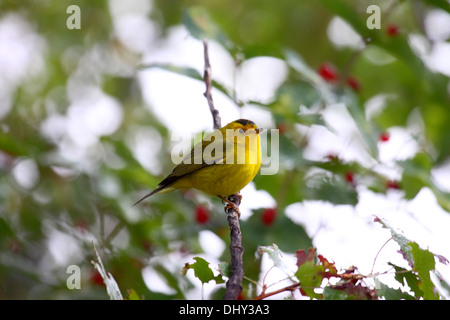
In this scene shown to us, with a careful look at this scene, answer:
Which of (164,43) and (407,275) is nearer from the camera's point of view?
(407,275)

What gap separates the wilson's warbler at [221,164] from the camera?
11.8ft

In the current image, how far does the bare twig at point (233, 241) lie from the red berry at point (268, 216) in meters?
0.21

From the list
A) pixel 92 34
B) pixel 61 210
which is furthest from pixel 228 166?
pixel 92 34

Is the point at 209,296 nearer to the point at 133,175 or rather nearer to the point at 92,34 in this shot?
the point at 133,175

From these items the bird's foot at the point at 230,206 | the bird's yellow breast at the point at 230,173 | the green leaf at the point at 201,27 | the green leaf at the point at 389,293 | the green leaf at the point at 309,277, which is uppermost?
the green leaf at the point at 201,27

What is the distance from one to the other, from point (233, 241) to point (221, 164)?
1.38m

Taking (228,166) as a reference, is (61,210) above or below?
above

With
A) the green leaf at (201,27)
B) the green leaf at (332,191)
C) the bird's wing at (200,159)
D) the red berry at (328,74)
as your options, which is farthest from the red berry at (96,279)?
the red berry at (328,74)

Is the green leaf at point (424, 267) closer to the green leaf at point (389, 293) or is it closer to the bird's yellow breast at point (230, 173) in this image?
the green leaf at point (389, 293)

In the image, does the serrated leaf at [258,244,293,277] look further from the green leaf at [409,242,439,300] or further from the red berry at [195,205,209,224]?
the red berry at [195,205,209,224]

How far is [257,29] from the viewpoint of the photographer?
649 cm
